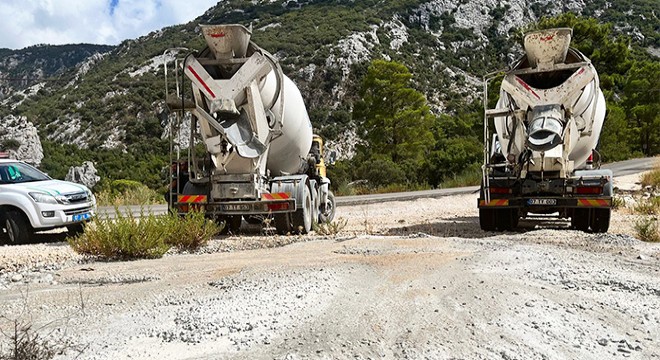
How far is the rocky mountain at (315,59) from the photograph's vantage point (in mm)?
65688

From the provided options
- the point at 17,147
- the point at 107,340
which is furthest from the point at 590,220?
the point at 17,147

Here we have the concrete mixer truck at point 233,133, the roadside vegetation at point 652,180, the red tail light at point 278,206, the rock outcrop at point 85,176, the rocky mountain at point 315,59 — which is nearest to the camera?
the concrete mixer truck at point 233,133

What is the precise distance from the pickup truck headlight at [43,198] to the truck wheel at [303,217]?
4403 millimetres

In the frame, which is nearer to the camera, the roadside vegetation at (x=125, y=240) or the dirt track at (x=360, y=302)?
the dirt track at (x=360, y=302)

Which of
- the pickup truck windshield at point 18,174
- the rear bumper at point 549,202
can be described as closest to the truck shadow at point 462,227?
the rear bumper at point 549,202

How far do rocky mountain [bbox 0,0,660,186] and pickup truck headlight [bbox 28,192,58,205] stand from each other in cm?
3464

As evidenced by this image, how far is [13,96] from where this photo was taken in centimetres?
8538

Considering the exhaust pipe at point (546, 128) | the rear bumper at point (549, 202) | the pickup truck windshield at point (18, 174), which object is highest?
the exhaust pipe at point (546, 128)

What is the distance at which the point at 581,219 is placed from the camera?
1128 centimetres

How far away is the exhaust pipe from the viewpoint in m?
10.2

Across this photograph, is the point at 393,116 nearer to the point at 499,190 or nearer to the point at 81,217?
the point at 499,190

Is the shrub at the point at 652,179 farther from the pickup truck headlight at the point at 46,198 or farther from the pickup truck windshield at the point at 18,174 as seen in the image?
the pickup truck windshield at the point at 18,174

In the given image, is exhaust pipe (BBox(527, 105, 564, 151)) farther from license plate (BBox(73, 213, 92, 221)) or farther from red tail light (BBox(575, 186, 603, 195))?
license plate (BBox(73, 213, 92, 221))

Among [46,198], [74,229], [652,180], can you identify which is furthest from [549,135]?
[652,180]
